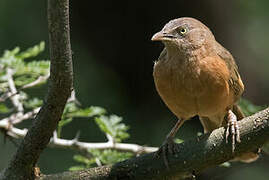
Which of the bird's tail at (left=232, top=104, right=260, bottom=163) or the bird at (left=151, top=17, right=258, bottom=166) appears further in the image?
the bird's tail at (left=232, top=104, right=260, bottom=163)

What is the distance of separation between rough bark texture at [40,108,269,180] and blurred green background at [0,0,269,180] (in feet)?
12.8

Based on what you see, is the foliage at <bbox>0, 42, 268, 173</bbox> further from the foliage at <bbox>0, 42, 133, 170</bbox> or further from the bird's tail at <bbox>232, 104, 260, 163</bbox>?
the bird's tail at <bbox>232, 104, 260, 163</bbox>

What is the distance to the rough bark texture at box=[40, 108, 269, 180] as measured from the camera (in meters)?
3.43

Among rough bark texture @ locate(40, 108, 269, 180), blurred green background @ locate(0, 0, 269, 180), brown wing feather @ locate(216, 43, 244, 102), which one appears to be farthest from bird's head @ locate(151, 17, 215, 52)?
blurred green background @ locate(0, 0, 269, 180)

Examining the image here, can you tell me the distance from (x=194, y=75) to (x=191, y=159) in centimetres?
104

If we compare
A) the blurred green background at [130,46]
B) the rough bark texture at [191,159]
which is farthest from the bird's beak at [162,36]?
the blurred green background at [130,46]

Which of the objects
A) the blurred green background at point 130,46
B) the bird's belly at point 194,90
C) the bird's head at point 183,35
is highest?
the bird's head at point 183,35

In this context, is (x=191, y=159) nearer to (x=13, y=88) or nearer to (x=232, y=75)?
(x=232, y=75)

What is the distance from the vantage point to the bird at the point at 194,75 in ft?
14.5

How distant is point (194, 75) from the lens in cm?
445

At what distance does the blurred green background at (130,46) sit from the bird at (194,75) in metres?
2.94

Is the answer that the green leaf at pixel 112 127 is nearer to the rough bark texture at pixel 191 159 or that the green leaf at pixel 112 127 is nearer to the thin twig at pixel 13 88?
the thin twig at pixel 13 88

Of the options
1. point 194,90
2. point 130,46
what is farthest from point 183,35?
point 130,46

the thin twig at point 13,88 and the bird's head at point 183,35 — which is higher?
the bird's head at point 183,35
